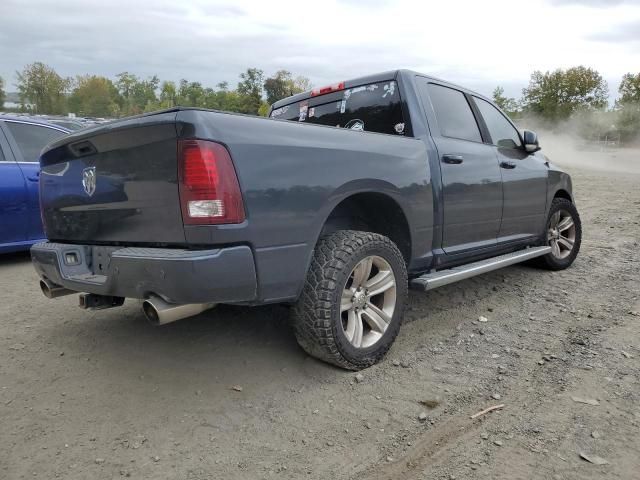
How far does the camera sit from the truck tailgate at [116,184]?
2479 millimetres

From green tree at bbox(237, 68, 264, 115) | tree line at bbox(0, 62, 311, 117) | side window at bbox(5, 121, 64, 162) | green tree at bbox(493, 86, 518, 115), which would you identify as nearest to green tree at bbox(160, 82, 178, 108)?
tree line at bbox(0, 62, 311, 117)

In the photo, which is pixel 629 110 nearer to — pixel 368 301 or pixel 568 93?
pixel 568 93

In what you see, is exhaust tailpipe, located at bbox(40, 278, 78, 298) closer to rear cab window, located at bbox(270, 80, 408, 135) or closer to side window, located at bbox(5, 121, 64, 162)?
rear cab window, located at bbox(270, 80, 408, 135)

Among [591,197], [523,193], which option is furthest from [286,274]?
[591,197]

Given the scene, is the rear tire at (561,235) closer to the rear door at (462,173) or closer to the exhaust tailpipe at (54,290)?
the rear door at (462,173)

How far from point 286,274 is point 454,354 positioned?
1415 mm

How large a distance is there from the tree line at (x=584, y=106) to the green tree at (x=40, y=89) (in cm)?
5550

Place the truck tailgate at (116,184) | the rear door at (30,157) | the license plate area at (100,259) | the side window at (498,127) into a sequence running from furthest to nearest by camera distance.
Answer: the rear door at (30,157)
the side window at (498,127)
the license plate area at (100,259)
the truck tailgate at (116,184)

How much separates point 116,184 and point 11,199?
3455 mm

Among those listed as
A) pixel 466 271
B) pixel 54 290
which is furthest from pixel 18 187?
pixel 466 271

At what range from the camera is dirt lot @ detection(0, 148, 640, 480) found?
7.38ft

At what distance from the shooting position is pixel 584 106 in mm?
54156

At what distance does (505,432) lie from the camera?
96.4 inches

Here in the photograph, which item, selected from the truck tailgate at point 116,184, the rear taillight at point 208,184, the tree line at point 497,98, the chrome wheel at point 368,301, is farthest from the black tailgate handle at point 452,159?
the tree line at point 497,98
